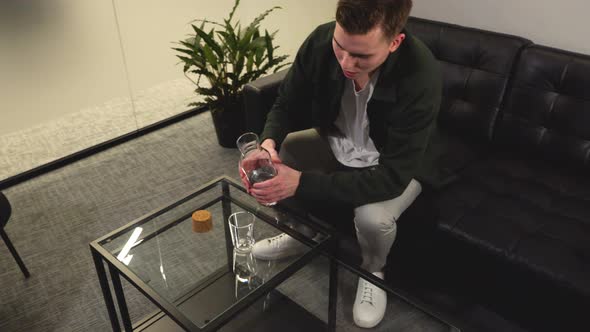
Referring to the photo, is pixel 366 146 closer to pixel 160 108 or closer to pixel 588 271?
pixel 588 271

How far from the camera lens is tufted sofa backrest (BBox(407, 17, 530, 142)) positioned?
191cm

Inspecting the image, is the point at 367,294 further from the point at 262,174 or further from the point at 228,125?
the point at 228,125

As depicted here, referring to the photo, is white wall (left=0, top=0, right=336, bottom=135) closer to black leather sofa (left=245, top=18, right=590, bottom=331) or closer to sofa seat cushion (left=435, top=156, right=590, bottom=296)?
black leather sofa (left=245, top=18, right=590, bottom=331)

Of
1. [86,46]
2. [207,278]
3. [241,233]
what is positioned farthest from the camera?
[86,46]

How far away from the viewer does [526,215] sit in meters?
1.63

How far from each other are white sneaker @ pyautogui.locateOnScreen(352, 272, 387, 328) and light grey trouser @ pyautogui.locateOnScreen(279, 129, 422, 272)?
0.08m

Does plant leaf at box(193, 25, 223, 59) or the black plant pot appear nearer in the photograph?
plant leaf at box(193, 25, 223, 59)

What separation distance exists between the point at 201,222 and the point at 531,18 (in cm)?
152

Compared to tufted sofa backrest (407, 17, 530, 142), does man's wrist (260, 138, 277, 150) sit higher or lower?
lower

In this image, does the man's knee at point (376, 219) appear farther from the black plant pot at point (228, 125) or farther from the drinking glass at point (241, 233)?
the black plant pot at point (228, 125)

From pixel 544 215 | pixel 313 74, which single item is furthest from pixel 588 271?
pixel 313 74

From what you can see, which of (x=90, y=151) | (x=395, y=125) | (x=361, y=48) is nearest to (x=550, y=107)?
(x=395, y=125)

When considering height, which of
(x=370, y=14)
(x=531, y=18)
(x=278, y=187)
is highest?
(x=370, y=14)

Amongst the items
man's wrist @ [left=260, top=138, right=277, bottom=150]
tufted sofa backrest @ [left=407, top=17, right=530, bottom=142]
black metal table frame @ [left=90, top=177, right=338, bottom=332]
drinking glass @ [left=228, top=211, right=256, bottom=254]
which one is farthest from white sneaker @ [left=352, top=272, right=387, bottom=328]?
tufted sofa backrest @ [left=407, top=17, right=530, bottom=142]
